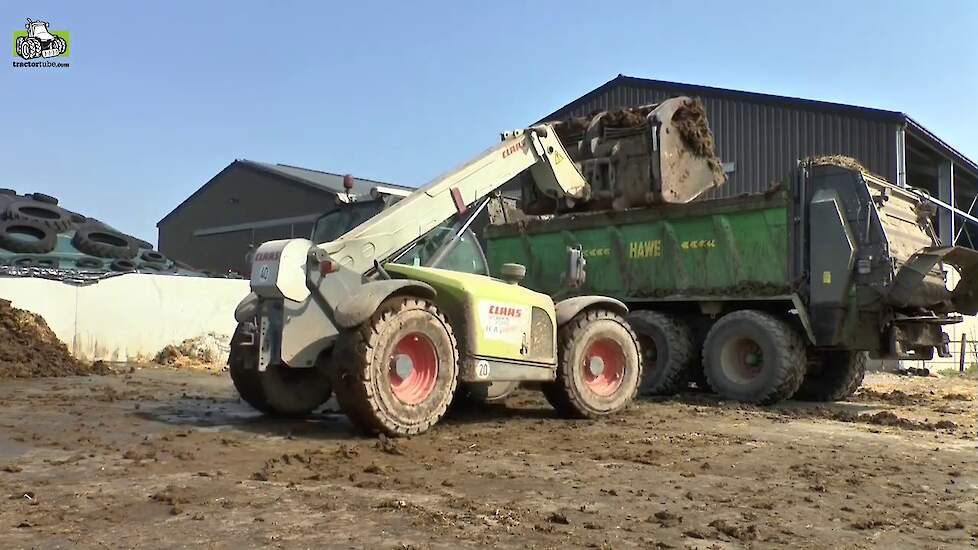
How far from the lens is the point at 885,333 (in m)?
10.4

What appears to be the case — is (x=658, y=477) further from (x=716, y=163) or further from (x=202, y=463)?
(x=716, y=163)

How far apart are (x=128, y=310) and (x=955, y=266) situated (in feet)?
43.6

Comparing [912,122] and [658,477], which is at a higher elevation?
[912,122]

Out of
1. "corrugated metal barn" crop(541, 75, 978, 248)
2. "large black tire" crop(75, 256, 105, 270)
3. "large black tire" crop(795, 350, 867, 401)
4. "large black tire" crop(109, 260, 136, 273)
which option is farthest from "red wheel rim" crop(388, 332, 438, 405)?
"large black tire" crop(75, 256, 105, 270)

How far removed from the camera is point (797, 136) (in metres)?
20.4

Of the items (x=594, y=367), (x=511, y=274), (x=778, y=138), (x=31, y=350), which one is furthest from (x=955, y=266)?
(x=31, y=350)

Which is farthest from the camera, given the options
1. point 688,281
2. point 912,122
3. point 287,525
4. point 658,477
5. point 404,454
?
point 912,122

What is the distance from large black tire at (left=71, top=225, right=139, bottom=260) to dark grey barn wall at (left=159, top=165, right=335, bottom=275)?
30.2 feet

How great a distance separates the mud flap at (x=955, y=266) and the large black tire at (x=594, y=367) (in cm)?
334

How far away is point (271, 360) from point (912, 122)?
16.5m

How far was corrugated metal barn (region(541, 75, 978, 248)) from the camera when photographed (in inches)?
739

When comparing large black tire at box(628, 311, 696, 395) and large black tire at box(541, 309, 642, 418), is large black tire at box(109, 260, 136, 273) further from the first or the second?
large black tire at box(541, 309, 642, 418)

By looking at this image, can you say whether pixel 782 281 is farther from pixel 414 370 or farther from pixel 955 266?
pixel 414 370

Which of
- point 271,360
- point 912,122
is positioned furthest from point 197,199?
point 271,360
